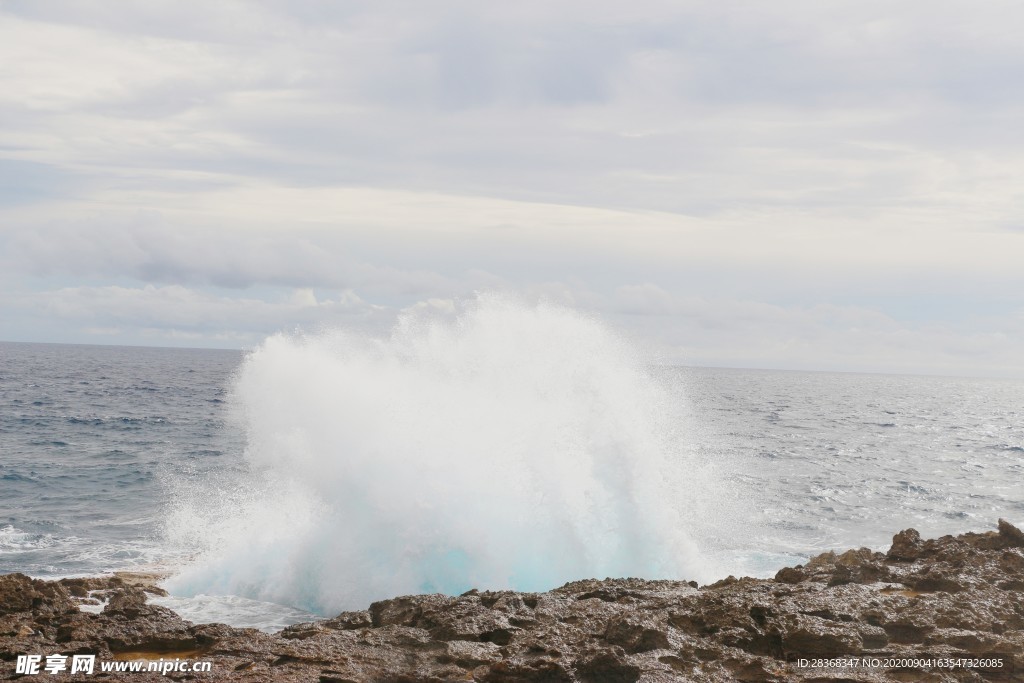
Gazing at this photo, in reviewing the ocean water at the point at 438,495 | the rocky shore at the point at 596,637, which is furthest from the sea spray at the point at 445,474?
the rocky shore at the point at 596,637

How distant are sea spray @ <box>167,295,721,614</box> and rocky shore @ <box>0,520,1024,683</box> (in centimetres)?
526

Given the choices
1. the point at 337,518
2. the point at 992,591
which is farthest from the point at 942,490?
the point at 337,518

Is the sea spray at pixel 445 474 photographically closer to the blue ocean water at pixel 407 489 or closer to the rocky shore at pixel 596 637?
the blue ocean water at pixel 407 489

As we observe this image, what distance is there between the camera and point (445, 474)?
16953mm

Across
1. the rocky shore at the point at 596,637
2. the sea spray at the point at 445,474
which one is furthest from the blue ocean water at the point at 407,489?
the rocky shore at the point at 596,637

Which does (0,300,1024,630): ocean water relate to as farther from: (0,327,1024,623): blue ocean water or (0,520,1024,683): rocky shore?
(0,520,1024,683): rocky shore

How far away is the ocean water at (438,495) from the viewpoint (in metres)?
16.0

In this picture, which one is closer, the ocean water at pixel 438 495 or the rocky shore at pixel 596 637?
the rocky shore at pixel 596 637

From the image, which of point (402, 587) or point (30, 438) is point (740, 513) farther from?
point (30, 438)

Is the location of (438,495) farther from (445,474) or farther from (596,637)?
(596,637)

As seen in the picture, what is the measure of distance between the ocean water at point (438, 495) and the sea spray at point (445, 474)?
50 mm

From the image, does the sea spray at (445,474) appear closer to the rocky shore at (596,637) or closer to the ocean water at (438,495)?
the ocean water at (438,495)

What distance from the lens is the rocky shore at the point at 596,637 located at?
7766mm

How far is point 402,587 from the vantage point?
15367 mm
